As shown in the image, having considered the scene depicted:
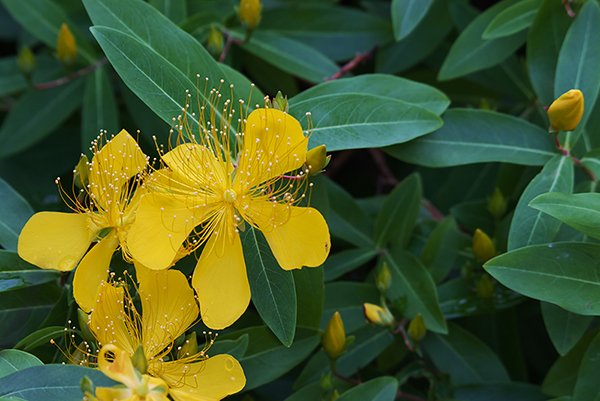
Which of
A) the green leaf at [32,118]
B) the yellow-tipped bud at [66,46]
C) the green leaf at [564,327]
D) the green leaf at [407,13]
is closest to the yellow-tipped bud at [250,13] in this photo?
the green leaf at [407,13]

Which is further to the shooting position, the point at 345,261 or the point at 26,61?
the point at 26,61

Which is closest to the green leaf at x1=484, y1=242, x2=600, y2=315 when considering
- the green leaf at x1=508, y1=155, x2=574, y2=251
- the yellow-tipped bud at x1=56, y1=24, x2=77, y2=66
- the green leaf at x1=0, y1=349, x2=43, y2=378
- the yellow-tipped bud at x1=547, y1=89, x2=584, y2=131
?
the green leaf at x1=508, y1=155, x2=574, y2=251

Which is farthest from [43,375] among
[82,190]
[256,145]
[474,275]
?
[474,275]

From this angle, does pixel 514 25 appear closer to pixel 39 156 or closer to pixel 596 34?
pixel 596 34

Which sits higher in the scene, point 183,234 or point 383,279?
point 183,234

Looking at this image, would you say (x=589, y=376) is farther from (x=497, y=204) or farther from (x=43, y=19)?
(x=43, y=19)

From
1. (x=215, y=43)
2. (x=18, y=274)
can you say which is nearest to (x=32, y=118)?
(x=215, y=43)

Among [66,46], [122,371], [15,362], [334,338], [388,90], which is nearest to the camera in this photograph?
[122,371]
